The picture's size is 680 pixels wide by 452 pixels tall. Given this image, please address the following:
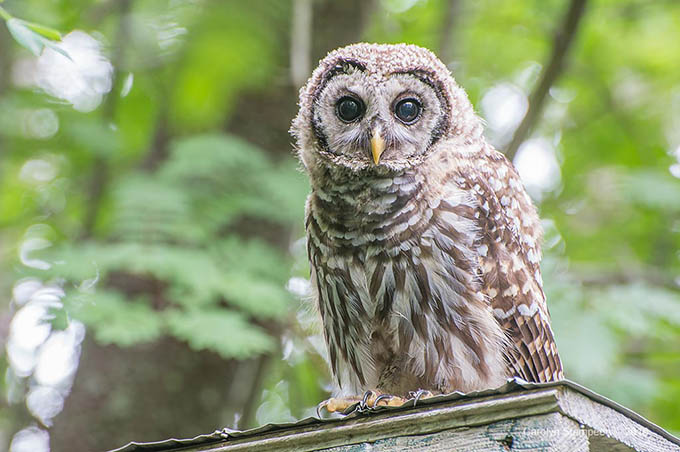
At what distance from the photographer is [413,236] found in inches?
119

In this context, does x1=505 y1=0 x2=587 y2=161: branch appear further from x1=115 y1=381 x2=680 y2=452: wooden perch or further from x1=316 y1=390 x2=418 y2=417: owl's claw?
x1=115 y1=381 x2=680 y2=452: wooden perch

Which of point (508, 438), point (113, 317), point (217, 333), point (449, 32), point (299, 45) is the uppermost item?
point (449, 32)

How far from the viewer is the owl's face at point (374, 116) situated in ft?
10.8

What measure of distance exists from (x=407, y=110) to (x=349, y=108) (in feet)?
0.82

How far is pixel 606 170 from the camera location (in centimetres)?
610

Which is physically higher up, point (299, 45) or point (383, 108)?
point (299, 45)

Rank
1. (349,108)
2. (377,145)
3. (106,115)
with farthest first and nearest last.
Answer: (106,115) < (349,108) < (377,145)

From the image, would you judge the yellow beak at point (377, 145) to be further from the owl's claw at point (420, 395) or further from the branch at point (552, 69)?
the branch at point (552, 69)

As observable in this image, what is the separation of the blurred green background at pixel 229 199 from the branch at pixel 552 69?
7cm

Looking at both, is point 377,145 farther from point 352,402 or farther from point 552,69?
point 552,69

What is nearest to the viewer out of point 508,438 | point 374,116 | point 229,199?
point 508,438

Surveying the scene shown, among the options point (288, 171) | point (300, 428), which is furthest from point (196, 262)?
point (300, 428)

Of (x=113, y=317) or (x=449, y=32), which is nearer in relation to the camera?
(x=113, y=317)

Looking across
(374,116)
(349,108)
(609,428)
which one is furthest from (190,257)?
(609,428)
